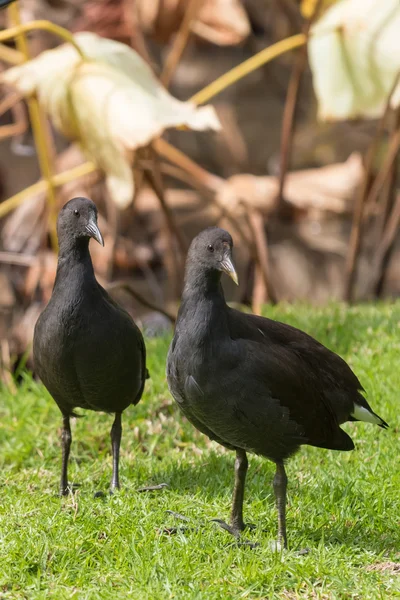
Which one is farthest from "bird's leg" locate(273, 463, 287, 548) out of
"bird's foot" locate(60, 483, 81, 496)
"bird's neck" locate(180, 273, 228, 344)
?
"bird's foot" locate(60, 483, 81, 496)

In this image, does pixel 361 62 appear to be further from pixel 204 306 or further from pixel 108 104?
pixel 204 306

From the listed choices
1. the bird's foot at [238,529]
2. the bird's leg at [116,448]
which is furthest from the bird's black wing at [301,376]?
the bird's leg at [116,448]

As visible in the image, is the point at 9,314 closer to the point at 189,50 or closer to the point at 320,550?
the point at 189,50

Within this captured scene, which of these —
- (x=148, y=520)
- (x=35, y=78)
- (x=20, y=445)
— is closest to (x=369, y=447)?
(x=148, y=520)

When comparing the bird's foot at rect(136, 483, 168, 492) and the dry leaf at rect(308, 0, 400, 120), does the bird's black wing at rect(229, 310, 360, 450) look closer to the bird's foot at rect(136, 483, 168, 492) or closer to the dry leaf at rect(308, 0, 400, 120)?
the bird's foot at rect(136, 483, 168, 492)

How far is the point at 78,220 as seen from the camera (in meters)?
3.82

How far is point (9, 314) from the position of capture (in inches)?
322

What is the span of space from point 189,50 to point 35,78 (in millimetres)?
A: 4401

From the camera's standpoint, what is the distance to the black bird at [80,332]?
379 centimetres

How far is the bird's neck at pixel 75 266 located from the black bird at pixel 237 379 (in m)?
0.59

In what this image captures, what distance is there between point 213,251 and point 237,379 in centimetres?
49

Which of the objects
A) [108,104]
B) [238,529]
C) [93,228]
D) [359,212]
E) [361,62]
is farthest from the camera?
[359,212]

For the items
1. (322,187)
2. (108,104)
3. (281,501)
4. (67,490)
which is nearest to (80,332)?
(67,490)

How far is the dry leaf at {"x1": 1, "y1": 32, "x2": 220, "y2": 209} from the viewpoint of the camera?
5121 mm
